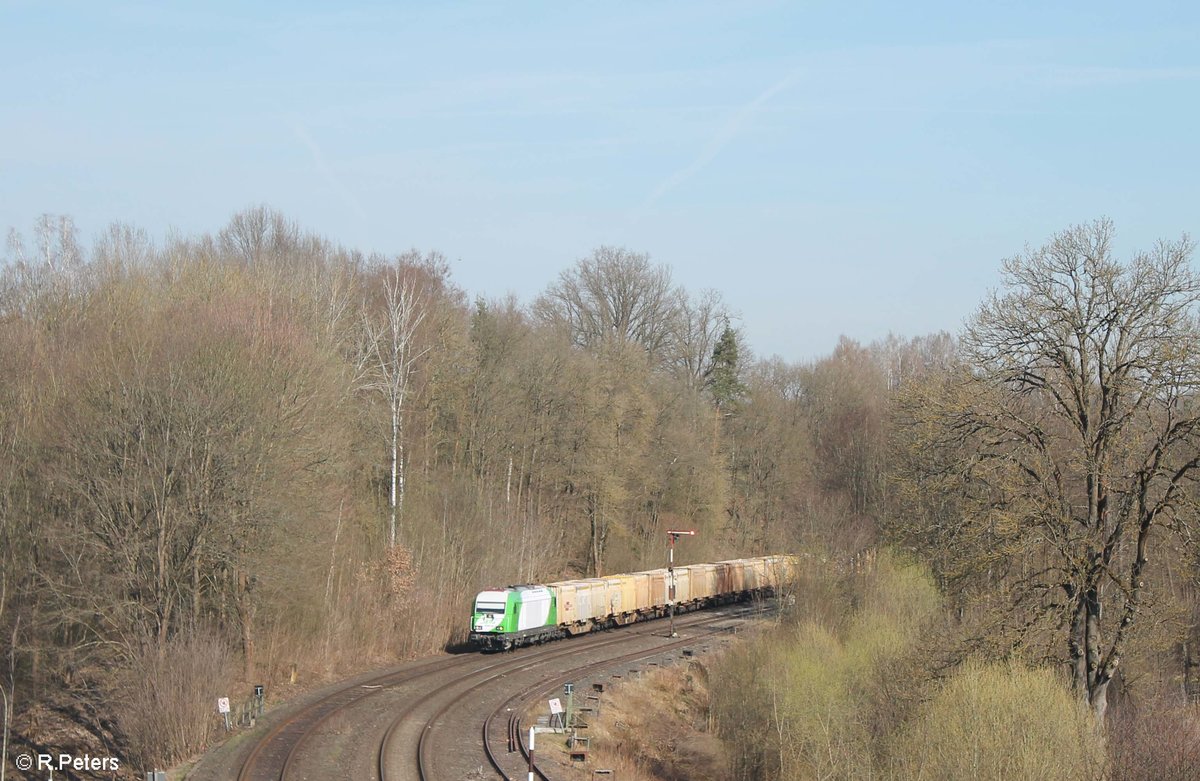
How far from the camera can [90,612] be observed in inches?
1008

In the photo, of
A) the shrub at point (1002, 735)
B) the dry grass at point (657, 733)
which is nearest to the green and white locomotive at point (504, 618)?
the dry grass at point (657, 733)

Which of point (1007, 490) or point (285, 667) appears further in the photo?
point (285, 667)

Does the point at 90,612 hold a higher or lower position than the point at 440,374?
lower

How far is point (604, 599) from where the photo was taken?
4366 cm

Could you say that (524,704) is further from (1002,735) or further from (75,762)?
(1002,735)

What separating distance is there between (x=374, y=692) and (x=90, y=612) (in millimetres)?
7235

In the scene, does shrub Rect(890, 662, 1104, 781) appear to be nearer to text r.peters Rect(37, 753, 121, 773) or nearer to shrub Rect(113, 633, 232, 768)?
shrub Rect(113, 633, 232, 768)

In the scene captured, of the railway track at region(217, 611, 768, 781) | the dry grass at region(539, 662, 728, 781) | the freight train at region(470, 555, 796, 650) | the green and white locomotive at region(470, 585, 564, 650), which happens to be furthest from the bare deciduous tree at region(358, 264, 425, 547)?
the dry grass at region(539, 662, 728, 781)

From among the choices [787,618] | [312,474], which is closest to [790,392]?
[787,618]

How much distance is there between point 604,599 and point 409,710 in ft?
61.2

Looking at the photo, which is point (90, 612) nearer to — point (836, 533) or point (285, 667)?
point (285, 667)

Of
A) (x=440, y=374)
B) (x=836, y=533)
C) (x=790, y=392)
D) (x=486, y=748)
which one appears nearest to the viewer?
(x=486, y=748)

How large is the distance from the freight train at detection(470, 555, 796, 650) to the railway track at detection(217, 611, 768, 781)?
0.85 m

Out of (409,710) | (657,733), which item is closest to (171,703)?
(409,710)
